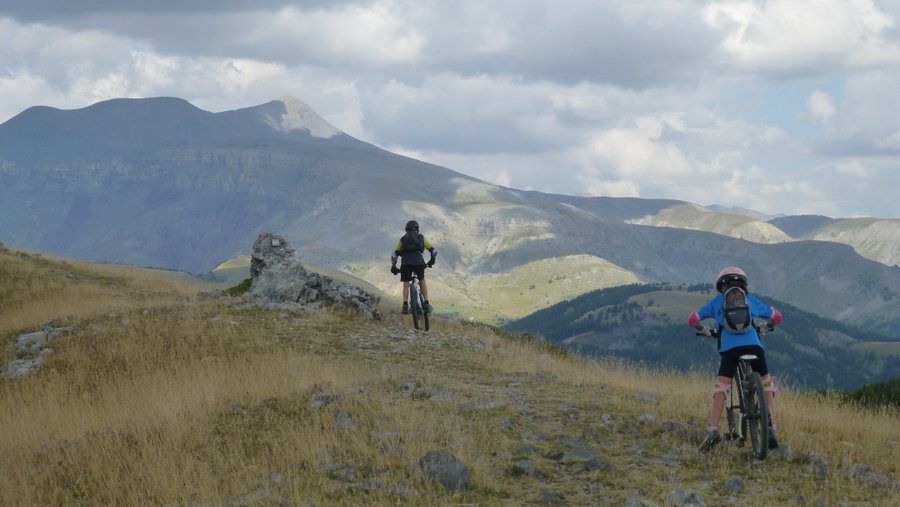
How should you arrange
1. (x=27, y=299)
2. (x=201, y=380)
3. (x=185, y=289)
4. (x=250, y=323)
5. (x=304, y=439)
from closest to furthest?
(x=304, y=439) < (x=201, y=380) < (x=250, y=323) < (x=27, y=299) < (x=185, y=289)

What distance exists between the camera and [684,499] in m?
9.45

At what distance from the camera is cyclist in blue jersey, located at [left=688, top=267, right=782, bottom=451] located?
39.6 feet

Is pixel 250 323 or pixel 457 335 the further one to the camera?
pixel 457 335

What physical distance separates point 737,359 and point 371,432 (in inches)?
213

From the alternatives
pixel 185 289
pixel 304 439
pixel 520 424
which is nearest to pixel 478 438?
pixel 520 424

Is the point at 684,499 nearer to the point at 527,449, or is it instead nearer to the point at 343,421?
the point at 527,449

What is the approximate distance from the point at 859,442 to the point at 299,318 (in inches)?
596

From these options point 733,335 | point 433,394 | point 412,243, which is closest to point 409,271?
point 412,243

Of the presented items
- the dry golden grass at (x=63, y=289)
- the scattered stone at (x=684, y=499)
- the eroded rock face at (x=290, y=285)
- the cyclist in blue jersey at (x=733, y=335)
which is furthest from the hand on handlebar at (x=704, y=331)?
the dry golden grass at (x=63, y=289)

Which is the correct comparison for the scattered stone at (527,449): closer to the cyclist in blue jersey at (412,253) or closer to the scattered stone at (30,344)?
the cyclist in blue jersey at (412,253)

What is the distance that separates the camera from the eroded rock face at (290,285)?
2634 cm

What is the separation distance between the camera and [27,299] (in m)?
29.3

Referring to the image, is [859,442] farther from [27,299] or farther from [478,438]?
[27,299]

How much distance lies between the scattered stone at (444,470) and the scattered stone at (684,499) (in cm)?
234
